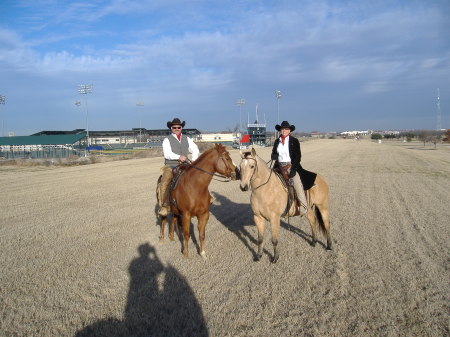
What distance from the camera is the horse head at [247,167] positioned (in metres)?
5.67

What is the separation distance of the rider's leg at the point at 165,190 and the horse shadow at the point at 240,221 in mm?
2078

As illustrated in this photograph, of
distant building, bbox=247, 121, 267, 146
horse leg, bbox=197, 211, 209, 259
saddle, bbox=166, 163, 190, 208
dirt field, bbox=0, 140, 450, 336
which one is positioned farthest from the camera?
distant building, bbox=247, 121, 267, 146

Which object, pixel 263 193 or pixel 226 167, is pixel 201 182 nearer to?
pixel 226 167

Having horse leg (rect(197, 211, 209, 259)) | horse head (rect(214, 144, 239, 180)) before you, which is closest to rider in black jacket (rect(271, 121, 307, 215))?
horse head (rect(214, 144, 239, 180))

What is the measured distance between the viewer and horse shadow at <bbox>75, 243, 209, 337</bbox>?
4160 millimetres

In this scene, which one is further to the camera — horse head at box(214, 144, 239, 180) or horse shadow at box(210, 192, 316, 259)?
horse shadow at box(210, 192, 316, 259)

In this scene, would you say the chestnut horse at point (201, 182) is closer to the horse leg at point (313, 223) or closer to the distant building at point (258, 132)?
the horse leg at point (313, 223)

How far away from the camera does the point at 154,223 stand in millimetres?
9547

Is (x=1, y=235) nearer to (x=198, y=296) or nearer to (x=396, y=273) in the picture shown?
(x=198, y=296)

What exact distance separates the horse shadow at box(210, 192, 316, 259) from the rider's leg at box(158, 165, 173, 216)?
2.08 m

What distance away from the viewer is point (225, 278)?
560 centimetres

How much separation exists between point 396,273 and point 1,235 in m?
9.61

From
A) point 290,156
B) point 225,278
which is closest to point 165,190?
point 225,278

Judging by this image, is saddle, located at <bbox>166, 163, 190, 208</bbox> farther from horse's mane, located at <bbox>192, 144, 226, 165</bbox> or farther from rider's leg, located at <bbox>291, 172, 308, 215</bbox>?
rider's leg, located at <bbox>291, 172, 308, 215</bbox>
